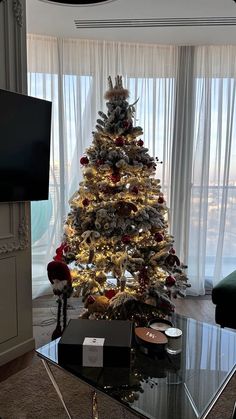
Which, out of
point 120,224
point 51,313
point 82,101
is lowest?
point 51,313

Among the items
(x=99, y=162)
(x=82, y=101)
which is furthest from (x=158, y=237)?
(x=82, y=101)

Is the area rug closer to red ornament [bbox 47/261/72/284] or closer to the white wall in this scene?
the white wall

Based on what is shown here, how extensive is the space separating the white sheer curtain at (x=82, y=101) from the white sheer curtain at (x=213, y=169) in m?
0.33

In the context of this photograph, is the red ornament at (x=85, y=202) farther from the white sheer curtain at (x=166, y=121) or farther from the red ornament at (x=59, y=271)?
the white sheer curtain at (x=166, y=121)

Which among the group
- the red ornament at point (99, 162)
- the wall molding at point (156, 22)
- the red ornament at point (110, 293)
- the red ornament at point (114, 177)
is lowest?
the red ornament at point (110, 293)

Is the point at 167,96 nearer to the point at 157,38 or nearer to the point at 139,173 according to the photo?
the point at 157,38

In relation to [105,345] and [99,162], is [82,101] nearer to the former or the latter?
[99,162]

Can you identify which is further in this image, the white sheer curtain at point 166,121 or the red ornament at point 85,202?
the white sheer curtain at point 166,121

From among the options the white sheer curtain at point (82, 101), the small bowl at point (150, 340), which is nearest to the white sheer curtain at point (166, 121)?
the white sheer curtain at point (82, 101)

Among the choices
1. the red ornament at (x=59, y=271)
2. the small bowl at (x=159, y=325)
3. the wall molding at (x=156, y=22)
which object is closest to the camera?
the small bowl at (x=159, y=325)

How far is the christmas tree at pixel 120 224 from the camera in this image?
243 cm

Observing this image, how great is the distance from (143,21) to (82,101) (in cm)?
102

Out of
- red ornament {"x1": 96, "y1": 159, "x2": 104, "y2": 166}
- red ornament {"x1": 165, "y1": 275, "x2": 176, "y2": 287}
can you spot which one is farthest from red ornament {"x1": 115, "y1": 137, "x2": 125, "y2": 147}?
red ornament {"x1": 165, "y1": 275, "x2": 176, "y2": 287}

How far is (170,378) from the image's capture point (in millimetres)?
1429
